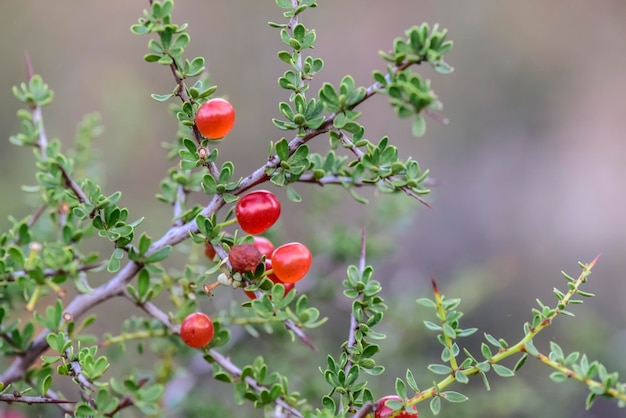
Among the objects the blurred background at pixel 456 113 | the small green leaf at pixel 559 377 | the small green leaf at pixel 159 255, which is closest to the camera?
the small green leaf at pixel 559 377

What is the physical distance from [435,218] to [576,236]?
62 cm

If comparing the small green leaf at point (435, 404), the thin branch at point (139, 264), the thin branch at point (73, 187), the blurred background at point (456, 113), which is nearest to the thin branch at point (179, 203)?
the thin branch at point (139, 264)

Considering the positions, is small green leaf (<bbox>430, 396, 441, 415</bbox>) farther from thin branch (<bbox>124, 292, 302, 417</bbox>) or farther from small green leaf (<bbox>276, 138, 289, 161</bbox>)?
small green leaf (<bbox>276, 138, 289, 161</bbox>)

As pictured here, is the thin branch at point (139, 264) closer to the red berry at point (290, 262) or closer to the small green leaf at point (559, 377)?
the red berry at point (290, 262)

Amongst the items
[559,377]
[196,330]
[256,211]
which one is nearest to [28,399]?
[196,330]

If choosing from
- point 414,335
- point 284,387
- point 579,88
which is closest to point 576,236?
point 579,88

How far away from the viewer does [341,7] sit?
3.17m

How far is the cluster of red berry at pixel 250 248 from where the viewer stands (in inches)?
25.5

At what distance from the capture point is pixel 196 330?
750 mm

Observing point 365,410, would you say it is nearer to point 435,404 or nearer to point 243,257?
point 435,404

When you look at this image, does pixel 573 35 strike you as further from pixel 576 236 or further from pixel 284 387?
pixel 284 387

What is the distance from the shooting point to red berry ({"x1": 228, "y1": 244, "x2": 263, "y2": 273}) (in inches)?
25.5

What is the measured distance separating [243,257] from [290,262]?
0.07 m

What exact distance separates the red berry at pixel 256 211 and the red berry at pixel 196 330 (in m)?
0.14
